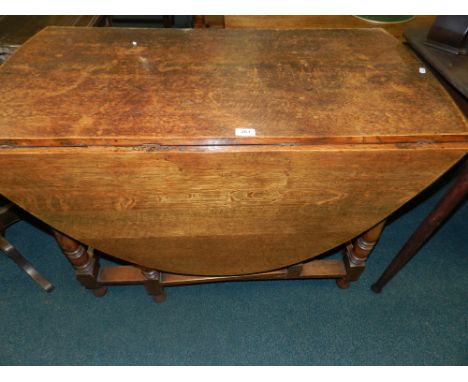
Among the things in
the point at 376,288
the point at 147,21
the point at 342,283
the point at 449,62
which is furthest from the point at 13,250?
the point at 147,21

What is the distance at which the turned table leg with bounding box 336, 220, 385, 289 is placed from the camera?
1.16 meters

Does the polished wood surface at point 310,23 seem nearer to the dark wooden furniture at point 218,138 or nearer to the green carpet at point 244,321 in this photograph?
the dark wooden furniture at point 218,138

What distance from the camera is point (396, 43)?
1104 millimetres

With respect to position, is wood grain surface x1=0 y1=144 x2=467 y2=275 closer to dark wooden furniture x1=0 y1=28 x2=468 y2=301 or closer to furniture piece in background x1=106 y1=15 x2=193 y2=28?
dark wooden furniture x1=0 y1=28 x2=468 y2=301

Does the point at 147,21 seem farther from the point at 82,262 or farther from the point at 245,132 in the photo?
the point at 245,132

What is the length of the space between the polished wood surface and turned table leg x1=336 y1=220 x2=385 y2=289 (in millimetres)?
869

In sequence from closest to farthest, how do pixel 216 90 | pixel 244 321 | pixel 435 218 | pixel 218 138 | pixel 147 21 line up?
pixel 218 138 < pixel 216 90 < pixel 435 218 < pixel 244 321 < pixel 147 21

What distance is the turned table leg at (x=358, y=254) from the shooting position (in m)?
1.16

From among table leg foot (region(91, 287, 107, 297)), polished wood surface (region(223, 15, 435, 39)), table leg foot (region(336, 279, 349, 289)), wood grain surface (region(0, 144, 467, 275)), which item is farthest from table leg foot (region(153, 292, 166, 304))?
polished wood surface (region(223, 15, 435, 39))

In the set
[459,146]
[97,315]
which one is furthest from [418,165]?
[97,315]

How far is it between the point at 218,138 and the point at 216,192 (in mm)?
155

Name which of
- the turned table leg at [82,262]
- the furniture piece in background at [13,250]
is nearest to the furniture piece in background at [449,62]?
the turned table leg at [82,262]

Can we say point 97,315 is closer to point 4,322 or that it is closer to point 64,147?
point 4,322

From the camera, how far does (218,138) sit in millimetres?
768
